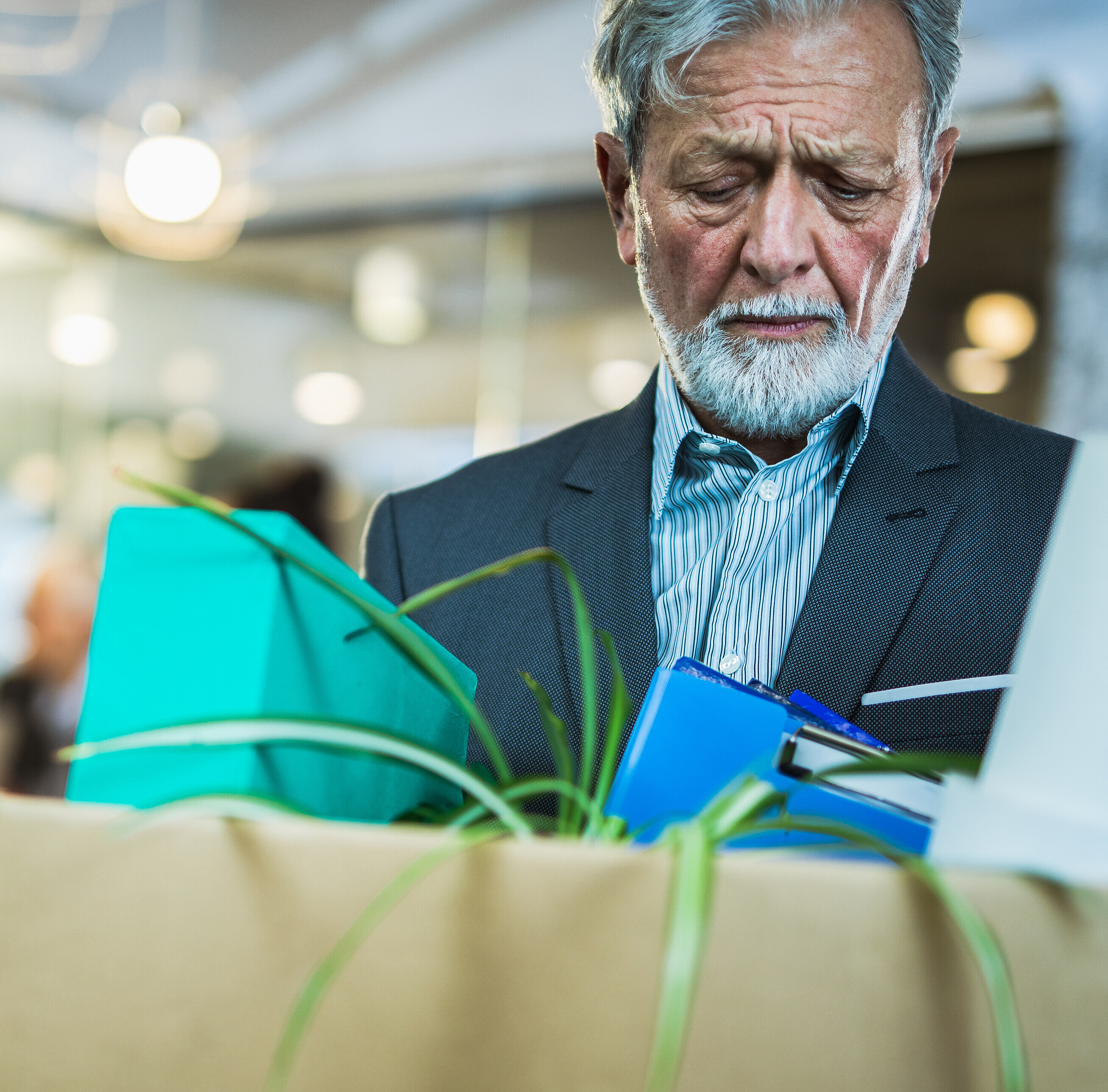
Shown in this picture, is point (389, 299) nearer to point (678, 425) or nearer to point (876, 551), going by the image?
point (678, 425)

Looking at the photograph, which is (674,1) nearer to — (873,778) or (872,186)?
(872,186)

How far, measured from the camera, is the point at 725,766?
1.68 ft

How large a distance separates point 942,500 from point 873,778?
0.49m

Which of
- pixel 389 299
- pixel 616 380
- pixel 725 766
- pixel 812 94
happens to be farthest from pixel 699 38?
pixel 389 299

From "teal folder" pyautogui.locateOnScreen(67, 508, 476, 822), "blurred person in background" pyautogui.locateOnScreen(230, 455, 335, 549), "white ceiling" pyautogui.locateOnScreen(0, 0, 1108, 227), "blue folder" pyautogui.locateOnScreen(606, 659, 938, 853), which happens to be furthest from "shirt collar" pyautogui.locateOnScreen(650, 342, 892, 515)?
"white ceiling" pyautogui.locateOnScreen(0, 0, 1108, 227)

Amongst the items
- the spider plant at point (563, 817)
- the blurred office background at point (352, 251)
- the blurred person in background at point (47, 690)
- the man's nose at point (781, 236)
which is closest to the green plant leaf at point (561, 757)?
the spider plant at point (563, 817)

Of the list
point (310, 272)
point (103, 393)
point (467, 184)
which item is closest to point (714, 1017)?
point (467, 184)

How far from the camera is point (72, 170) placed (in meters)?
4.27

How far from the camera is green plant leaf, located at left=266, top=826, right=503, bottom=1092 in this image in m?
0.31

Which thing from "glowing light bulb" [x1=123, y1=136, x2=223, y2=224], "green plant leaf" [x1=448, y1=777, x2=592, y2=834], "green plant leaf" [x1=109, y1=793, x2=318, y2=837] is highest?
"glowing light bulb" [x1=123, y1=136, x2=223, y2=224]

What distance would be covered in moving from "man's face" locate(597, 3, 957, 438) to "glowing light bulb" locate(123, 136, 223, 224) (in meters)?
2.58

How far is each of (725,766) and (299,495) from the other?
3074 millimetres

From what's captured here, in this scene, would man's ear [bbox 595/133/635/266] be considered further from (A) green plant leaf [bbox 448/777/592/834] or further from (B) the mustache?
(A) green plant leaf [bbox 448/777/592/834]

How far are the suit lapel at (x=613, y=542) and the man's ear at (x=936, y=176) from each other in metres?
0.29
